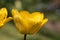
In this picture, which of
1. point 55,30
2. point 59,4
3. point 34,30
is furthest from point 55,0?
point 34,30

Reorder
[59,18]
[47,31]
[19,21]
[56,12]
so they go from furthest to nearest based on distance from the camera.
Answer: [56,12], [59,18], [47,31], [19,21]

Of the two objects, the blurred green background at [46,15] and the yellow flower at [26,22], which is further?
the blurred green background at [46,15]

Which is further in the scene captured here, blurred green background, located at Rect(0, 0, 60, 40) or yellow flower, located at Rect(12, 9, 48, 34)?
blurred green background, located at Rect(0, 0, 60, 40)

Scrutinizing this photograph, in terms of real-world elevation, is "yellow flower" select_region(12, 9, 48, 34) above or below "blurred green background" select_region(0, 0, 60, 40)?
above

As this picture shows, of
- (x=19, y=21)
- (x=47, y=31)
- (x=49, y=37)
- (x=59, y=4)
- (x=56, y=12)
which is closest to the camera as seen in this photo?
(x=19, y=21)

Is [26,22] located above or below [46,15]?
above

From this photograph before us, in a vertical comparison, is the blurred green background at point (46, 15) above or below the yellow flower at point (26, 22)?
below

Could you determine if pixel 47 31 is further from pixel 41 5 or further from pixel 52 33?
pixel 41 5

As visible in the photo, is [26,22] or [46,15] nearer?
[26,22]
